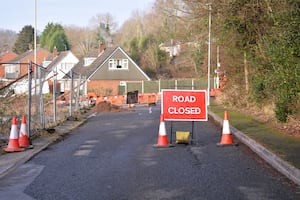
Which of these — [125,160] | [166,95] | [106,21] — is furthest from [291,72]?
[106,21]

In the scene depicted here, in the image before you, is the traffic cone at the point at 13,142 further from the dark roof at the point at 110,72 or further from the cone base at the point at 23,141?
the dark roof at the point at 110,72

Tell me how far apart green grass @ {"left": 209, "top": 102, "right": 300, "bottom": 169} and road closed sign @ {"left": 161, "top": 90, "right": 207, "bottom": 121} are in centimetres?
180

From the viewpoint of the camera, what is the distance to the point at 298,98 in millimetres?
17594

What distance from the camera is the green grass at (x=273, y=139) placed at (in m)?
11.7

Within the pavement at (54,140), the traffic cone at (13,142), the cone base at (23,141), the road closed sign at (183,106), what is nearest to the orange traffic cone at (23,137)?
the cone base at (23,141)

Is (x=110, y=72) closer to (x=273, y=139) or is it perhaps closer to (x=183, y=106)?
(x=183, y=106)

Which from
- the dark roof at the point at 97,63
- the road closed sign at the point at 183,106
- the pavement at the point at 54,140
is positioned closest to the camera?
the pavement at the point at 54,140

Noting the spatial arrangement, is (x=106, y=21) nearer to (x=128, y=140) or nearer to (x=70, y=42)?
(x=70, y=42)

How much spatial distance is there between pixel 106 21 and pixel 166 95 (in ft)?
315

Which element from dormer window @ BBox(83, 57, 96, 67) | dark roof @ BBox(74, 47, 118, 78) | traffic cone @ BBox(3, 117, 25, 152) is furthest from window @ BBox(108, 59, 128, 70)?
traffic cone @ BBox(3, 117, 25, 152)

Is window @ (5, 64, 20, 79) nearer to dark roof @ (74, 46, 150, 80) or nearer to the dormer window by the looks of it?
dark roof @ (74, 46, 150, 80)

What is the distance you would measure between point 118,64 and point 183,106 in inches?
2111

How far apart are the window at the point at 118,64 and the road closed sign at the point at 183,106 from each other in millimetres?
53031

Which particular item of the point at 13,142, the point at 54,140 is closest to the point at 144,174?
the point at 13,142
